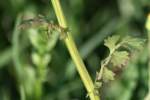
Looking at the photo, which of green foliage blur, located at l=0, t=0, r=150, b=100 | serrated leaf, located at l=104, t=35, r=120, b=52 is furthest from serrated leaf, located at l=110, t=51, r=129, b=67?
green foliage blur, located at l=0, t=0, r=150, b=100

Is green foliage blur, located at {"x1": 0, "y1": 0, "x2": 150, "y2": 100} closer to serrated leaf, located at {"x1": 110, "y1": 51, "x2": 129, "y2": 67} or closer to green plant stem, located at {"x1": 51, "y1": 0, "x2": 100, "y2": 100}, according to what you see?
serrated leaf, located at {"x1": 110, "y1": 51, "x2": 129, "y2": 67}

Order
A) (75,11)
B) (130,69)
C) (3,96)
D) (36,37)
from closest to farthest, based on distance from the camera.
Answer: (36,37)
(130,69)
(3,96)
(75,11)

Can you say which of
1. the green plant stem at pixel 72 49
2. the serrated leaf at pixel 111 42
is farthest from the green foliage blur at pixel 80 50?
the green plant stem at pixel 72 49

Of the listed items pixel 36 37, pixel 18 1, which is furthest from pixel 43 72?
pixel 18 1

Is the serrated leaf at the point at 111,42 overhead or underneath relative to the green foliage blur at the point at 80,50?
overhead

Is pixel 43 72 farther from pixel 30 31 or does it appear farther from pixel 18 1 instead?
pixel 18 1

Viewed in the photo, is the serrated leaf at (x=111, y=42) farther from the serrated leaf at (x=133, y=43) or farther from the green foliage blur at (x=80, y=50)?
the green foliage blur at (x=80, y=50)
